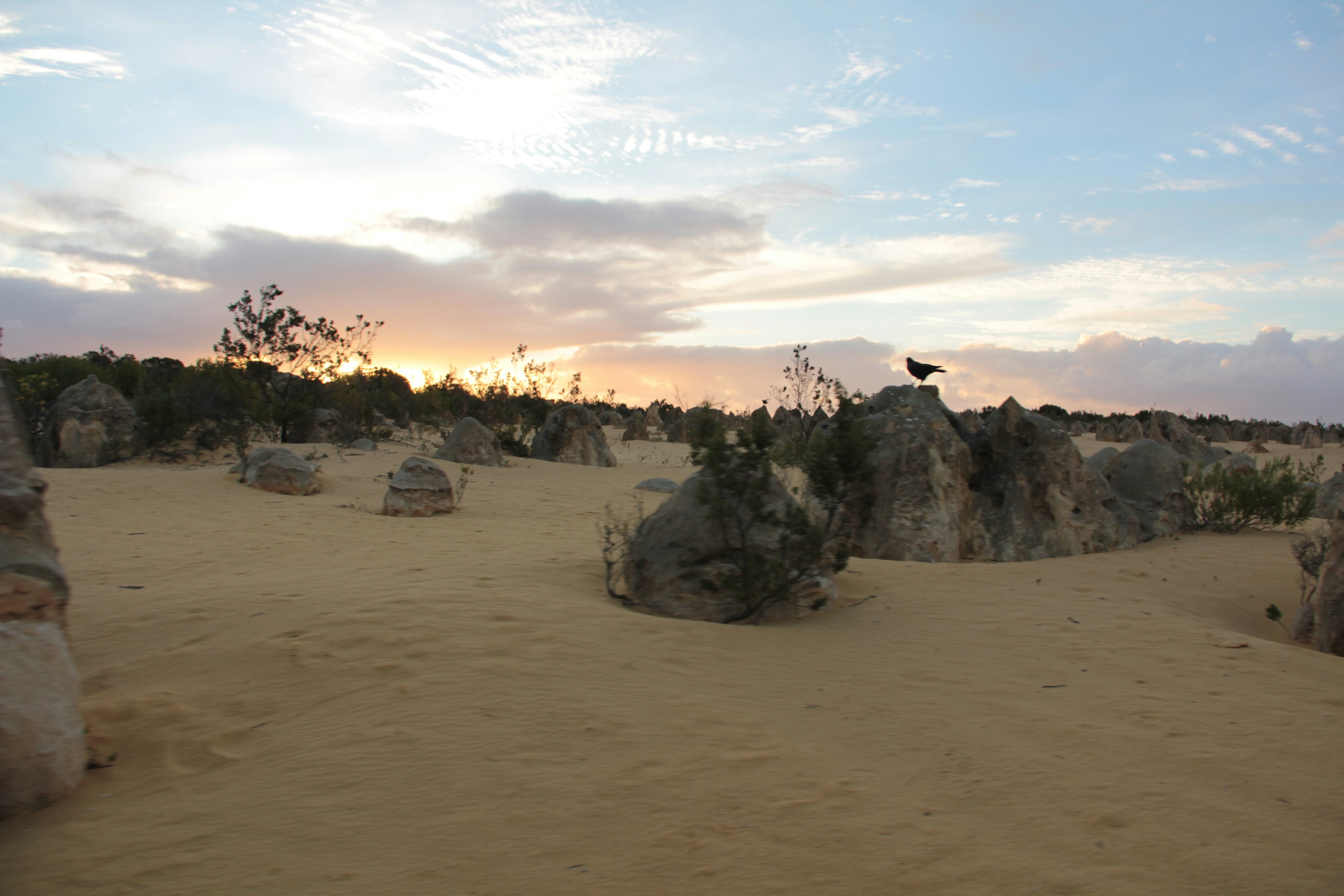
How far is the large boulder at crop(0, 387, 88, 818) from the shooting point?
95.9 inches

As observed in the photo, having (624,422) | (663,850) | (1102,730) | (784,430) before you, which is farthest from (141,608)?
(624,422)

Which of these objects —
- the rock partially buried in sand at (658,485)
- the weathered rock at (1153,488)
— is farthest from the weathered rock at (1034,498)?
the rock partially buried in sand at (658,485)

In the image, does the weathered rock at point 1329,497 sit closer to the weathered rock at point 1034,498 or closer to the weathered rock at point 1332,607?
the weathered rock at point 1034,498

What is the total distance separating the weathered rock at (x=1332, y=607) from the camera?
4.73 m

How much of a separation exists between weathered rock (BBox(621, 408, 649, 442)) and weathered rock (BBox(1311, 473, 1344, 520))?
1821cm

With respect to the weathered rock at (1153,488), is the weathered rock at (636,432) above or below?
above

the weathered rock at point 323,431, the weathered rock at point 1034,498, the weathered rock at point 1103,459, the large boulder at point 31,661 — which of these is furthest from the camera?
→ the weathered rock at point 323,431

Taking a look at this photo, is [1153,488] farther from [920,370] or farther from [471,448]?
[471,448]

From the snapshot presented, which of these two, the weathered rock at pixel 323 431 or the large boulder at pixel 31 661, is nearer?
the large boulder at pixel 31 661

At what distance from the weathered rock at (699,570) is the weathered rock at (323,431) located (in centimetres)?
1469

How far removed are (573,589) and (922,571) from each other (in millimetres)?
3273

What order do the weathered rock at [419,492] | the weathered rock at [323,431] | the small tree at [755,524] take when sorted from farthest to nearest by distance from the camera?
1. the weathered rock at [323,431]
2. the weathered rock at [419,492]
3. the small tree at [755,524]

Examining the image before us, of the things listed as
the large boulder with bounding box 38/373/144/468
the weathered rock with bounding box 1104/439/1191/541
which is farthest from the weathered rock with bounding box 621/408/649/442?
the weathered rock with bounding box 1104/439/1191/541

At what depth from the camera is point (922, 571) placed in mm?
6863
